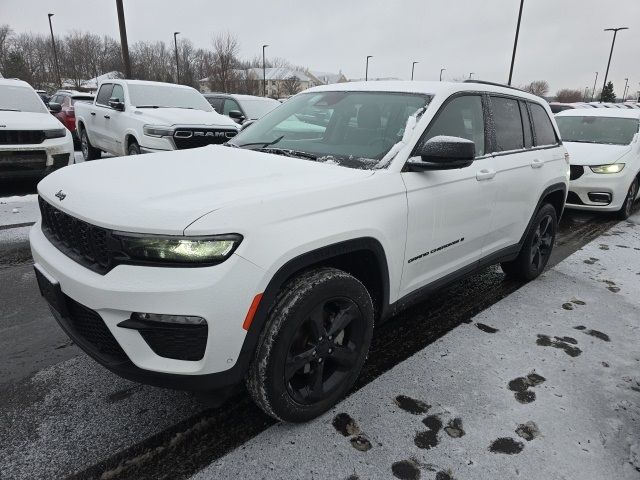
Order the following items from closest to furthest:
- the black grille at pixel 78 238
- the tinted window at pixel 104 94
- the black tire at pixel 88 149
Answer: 1. the black grille at pixel 78 238
2. the tinted window at pixel 104 94
3. the black tire at pixel 88 149

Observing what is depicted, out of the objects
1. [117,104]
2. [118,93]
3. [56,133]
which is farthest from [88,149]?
[56,133]

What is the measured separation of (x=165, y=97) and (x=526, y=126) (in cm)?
703

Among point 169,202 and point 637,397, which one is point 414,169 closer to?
point 169,202

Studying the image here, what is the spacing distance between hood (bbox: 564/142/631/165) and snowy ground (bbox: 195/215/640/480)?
13.2 feet

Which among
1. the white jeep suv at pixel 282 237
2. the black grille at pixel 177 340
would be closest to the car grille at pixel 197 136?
the white jeep suv at pixel 282 237

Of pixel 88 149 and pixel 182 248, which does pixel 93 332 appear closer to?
pixel 182 248

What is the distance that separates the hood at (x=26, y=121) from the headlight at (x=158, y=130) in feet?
4.16

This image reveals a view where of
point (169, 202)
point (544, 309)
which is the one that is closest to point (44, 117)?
point (169, 202)

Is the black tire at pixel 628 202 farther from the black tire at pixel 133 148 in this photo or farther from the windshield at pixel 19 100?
the windshield at pixel 19 100

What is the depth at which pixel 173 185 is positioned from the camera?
2125 millimetres

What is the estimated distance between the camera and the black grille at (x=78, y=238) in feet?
6.33

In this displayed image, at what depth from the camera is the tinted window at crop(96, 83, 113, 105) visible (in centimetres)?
932

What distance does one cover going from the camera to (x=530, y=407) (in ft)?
8.40

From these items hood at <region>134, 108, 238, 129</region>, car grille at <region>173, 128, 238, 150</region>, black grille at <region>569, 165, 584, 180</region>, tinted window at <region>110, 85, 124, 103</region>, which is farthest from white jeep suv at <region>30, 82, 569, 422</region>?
tinted window at <region>110, 85, 124, 103</region>
